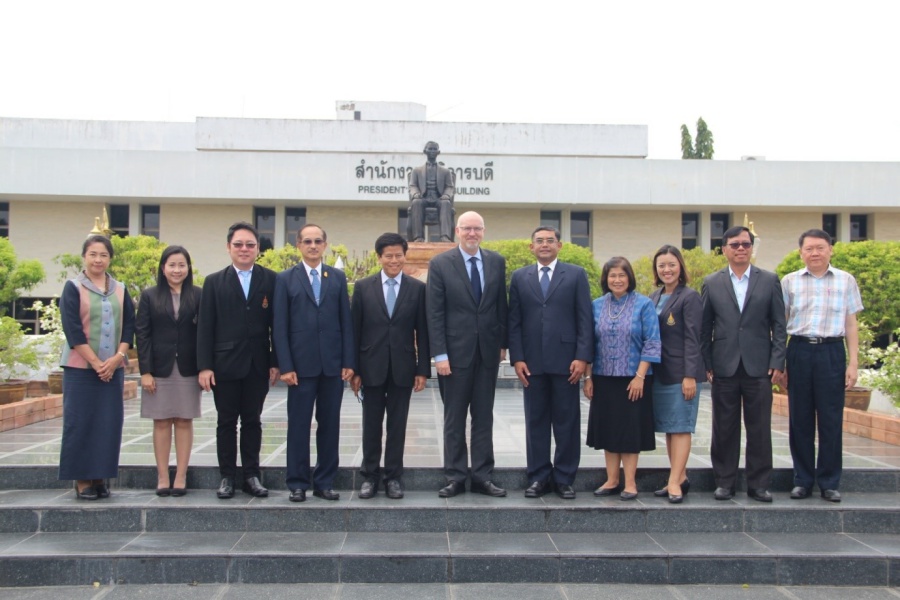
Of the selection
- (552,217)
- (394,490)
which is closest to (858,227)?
(552,217)

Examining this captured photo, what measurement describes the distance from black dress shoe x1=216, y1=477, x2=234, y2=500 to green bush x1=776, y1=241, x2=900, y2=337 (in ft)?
53.2

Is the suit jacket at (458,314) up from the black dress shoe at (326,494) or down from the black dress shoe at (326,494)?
up

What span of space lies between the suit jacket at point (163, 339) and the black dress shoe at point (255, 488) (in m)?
0.72

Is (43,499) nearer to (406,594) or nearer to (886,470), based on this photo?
(406,594)

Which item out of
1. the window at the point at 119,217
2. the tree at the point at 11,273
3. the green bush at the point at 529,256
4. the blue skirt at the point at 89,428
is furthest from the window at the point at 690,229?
the blue skirt at the point at 89,428

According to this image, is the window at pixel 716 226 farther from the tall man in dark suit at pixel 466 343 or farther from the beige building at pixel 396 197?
the tall man in dark suit at pixel 466 343

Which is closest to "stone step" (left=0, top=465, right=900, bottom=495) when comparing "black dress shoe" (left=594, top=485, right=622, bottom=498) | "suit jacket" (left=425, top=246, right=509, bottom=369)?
"black dress shoe" (left=594, top=485, right=622, bottom=498)

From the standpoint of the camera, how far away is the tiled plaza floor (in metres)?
4.98

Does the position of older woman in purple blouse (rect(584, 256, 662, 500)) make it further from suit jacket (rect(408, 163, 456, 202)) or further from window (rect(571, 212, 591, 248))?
window (rect(571, 212, 591, 248))

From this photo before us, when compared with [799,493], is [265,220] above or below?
above

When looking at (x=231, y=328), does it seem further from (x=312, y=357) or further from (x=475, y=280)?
(x=475, y=280)

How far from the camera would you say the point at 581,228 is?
2814 centimetres

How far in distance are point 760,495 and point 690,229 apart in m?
25.3

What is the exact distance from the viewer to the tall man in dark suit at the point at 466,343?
439 centimetres
